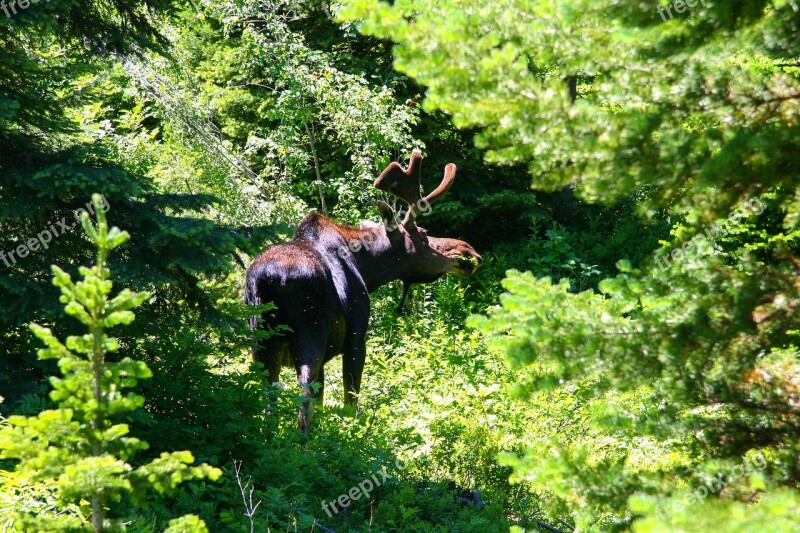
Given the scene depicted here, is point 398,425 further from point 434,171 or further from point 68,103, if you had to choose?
point 434,171

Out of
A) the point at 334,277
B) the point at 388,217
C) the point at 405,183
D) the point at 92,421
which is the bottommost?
the point at 92,421

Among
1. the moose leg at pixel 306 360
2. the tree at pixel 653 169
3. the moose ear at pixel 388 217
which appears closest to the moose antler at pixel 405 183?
the moose ear at pixel 388 217

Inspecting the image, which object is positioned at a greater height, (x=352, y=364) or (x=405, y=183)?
(x=405, y=183)

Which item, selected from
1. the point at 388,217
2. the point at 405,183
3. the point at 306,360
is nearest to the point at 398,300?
the point at 405,183

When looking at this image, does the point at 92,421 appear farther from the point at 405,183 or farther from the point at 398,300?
the point at 398,300

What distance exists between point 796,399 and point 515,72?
1602 millimetres

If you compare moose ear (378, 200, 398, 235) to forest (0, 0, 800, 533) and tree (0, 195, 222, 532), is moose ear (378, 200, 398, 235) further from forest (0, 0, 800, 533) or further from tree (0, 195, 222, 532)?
tree (0, 195, 222, 532)

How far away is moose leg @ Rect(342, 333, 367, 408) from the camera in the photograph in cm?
737

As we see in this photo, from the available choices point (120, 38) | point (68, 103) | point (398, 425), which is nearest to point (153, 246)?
point (68, 103)

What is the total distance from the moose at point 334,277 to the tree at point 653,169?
3.51 meters

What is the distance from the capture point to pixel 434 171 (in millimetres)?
15016

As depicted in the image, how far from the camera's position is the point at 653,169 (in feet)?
8.77

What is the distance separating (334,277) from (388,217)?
113 cm

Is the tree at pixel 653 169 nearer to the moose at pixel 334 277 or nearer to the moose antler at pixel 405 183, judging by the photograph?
the moose at pixel 334 277
